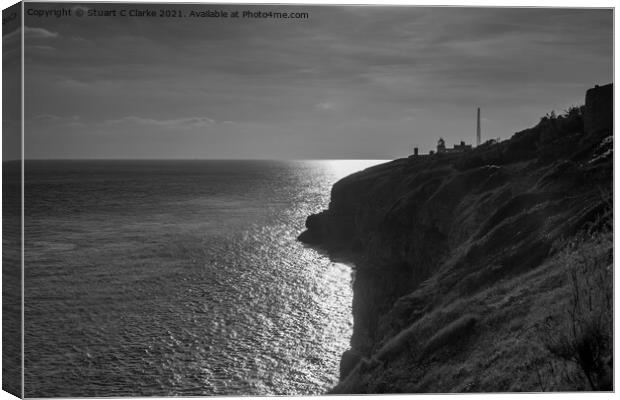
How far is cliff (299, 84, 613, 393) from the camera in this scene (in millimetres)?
13281

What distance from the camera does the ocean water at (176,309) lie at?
138 feet

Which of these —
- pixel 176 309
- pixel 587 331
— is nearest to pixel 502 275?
pixel 587 331

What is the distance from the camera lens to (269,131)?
103ft

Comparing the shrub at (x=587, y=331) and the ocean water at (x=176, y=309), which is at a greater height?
the shrub at (x=587, y=331)

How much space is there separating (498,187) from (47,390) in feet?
107

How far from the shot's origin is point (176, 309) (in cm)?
5628

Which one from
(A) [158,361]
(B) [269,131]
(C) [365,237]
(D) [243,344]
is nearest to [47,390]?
(A) [158,361]

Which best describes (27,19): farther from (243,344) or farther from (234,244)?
(234,244)

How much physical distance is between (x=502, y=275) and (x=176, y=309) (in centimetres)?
3953

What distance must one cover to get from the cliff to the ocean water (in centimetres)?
641

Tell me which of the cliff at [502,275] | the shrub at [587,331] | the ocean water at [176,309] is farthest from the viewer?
the ocean water at [176,309]

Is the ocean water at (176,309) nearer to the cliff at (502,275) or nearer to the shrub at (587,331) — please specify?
the cliff at (502,275)

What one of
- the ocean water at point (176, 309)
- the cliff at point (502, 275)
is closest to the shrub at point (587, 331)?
the cliff at point (502, 275)

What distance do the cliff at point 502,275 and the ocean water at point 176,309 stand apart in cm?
641
